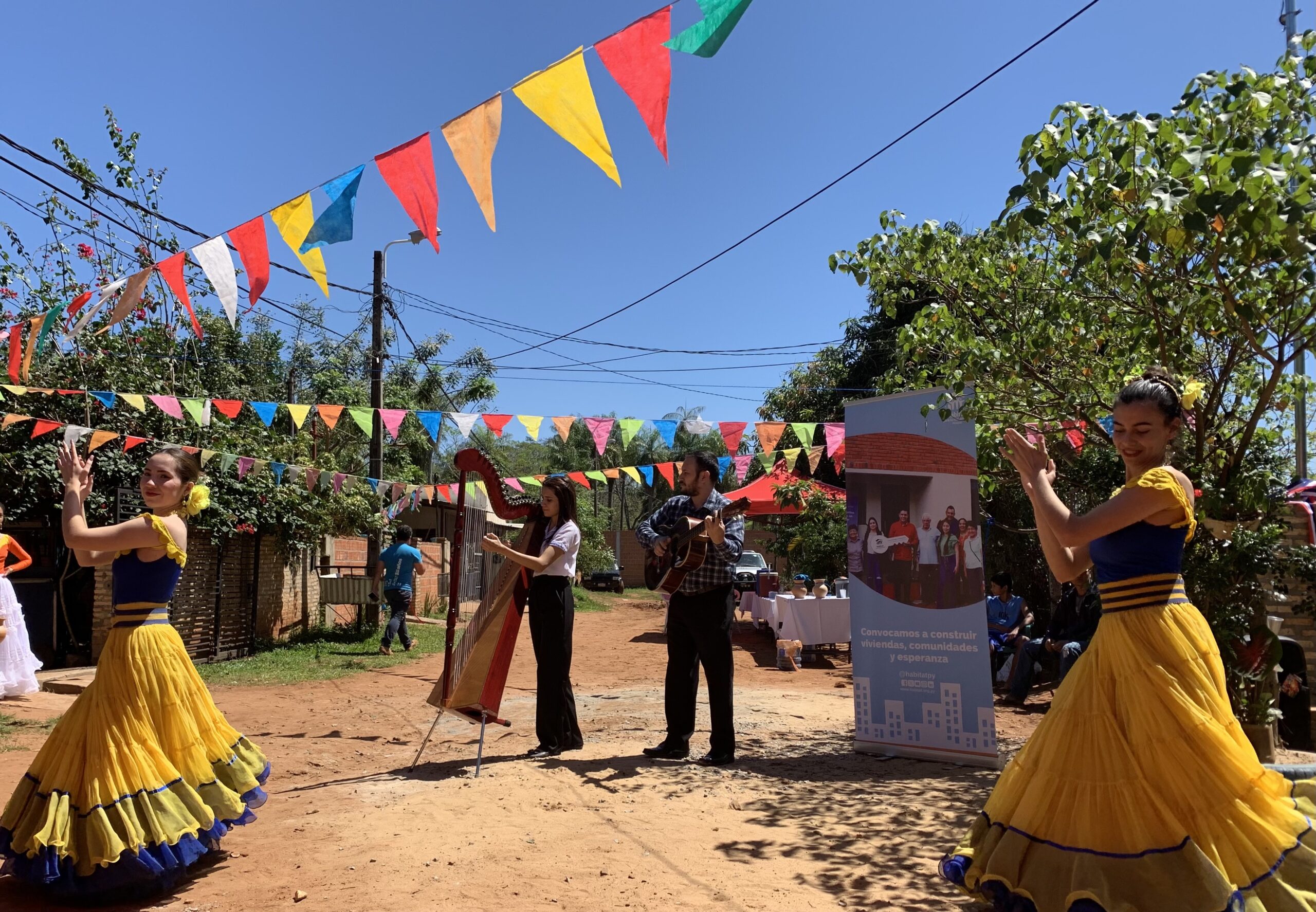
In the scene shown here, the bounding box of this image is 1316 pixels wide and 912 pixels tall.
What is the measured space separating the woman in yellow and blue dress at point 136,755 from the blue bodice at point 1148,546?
334 cm

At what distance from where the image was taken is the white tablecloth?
11844 millimetres

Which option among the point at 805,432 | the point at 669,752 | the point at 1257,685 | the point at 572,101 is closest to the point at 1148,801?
the point at 669,752

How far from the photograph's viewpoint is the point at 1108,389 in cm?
587

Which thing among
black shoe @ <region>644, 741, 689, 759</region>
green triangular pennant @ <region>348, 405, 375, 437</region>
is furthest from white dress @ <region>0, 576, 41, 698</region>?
black shoe @ <region>644, 741, 689, 759</region>

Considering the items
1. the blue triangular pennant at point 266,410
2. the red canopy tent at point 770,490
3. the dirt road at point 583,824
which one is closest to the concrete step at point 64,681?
the dirt road at point 583,824

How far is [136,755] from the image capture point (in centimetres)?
328

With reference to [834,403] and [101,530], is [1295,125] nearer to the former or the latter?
[101,530]

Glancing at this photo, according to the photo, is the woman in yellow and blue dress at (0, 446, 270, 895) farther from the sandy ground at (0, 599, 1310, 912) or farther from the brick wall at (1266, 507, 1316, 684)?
the brick wall at (1266, 507, 1316, 684)

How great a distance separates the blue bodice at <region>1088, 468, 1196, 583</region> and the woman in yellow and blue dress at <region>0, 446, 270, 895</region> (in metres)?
3.34

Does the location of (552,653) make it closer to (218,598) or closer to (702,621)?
(702,621)

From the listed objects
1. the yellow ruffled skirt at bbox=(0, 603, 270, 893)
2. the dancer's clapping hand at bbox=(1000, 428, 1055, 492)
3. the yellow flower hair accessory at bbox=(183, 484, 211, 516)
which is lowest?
the yellow ruffled skirt at bbox=(0, 603, 270, 893)

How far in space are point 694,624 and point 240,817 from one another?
2669 mm

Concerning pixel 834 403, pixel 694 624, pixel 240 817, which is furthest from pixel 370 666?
pixel 834 403

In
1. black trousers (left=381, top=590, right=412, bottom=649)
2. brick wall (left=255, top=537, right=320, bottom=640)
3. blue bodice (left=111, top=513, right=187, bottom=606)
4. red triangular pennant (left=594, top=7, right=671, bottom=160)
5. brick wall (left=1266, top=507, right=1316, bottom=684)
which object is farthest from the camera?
brick wall (left=255, top=537, right=320, bottom=640)
